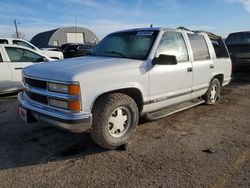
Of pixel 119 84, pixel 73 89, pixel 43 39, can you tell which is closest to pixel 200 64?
pixel 119 84

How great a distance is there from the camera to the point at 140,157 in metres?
3.88

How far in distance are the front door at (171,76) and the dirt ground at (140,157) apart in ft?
1.84

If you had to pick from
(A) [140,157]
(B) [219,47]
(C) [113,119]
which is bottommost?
(A) [140,157]

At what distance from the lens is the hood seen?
3618mm

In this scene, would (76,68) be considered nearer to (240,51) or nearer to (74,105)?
(74,105)

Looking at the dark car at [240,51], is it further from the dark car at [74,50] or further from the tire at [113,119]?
the dark car at [74,50]

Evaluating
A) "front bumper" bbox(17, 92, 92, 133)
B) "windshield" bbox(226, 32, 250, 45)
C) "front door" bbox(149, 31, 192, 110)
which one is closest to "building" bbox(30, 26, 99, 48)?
"windshield" bbox(226, 32, 250, 45)

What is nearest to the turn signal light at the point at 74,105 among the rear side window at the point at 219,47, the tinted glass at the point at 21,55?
the rear side window at the point at 219,47

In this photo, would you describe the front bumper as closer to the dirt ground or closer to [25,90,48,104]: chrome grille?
[25,90,48,104]: chrome grille

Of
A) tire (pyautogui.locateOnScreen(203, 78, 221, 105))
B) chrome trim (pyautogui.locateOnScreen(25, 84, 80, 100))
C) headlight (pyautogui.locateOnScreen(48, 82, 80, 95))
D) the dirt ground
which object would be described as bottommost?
the dirt ground

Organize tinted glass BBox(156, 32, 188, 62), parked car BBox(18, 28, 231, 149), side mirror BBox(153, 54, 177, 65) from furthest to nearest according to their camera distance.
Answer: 1. tinted glass BBox(156, 32, 188, 62)
2. side mirror BBox(153, 54, 177, 65)
3. parked car BBox(18, 28, 231, 149)

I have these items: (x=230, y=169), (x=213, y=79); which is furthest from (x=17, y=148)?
(x=213, y=79)

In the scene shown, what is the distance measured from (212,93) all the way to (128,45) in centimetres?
290

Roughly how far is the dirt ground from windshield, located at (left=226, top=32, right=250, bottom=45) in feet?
21.8
